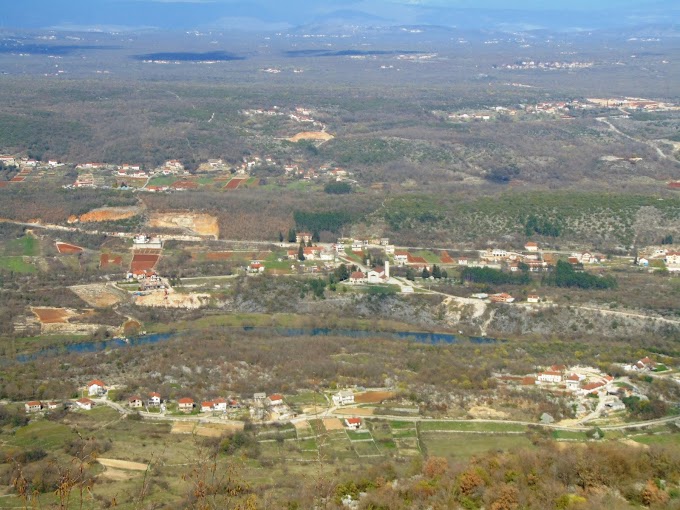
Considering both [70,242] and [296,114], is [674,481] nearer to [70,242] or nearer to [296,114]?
[70,242]

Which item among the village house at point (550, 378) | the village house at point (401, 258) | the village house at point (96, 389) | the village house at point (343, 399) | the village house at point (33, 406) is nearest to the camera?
the village house at point (33, 406)

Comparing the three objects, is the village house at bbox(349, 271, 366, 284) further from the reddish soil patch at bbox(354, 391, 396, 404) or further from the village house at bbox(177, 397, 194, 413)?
the village house at bbox(177, 397, 194, 413)

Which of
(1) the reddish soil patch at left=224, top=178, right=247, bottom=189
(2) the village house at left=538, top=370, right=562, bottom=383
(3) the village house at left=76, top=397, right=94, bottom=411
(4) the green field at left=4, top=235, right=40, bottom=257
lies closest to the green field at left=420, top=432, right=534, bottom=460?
(2) the village house at left=538, top=370, right=562, bottom=383

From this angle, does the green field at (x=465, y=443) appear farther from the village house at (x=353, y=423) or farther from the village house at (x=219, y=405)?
the village house at (x=219, y=405)

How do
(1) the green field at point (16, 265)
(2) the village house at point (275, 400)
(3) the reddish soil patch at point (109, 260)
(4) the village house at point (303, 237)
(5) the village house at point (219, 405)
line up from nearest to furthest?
(5) the village house at point (219, 405)
(2) the village house at point (275, 400)
(1) the green field at point (16, 265)
(3) the reddish soil patch at point (109, 260)
(4) the village house at point (303, 237)

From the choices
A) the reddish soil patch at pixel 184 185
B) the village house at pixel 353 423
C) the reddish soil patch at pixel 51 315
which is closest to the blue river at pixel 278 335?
the reddish soil patch at pixel 51 315

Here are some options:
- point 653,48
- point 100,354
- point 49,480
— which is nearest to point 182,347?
point 100,354
